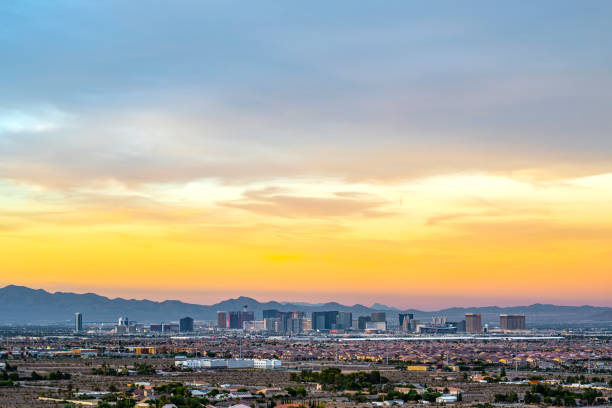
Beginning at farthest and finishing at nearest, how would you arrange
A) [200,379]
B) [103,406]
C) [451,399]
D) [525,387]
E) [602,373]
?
1. [602,373]
2. [200,379]
3. [525,387]
4. [451,399]
5. [103,406]

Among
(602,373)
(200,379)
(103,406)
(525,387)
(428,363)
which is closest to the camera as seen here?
(103,406)

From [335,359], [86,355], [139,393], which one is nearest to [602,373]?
[335,359]

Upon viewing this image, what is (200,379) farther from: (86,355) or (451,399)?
(86,355)

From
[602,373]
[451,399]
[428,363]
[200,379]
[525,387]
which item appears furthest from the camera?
[428,363]

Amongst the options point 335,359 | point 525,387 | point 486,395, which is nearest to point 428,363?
point 335,359

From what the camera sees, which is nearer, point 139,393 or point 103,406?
point 103,406

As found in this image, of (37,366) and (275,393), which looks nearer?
(275,393)

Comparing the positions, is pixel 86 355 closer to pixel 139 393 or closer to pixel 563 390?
pixel 139 393

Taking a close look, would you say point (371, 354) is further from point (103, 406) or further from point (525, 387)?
point (103, 406)

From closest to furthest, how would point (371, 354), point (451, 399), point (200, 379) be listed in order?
point (451, 399) < point (200, 379) < point (371, 354)
